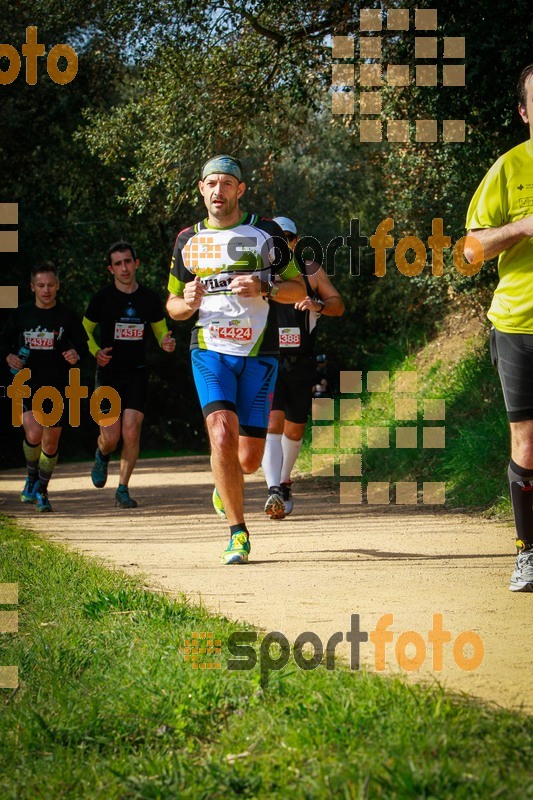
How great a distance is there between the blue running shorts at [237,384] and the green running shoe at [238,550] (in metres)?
0.75

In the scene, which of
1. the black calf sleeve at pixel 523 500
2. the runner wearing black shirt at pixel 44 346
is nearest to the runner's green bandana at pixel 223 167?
the black calf sleeve at pixel 523 500

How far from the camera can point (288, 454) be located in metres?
9.51

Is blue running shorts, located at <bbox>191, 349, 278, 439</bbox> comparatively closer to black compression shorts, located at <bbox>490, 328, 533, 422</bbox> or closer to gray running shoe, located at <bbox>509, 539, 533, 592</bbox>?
black compression shorts, located at <bbox>490, 328, 533, 422</bbox>

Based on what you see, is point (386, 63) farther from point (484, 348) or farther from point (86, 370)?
point (86, 370)

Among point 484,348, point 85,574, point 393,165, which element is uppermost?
point 393,165

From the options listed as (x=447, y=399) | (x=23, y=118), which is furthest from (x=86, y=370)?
(x=447, y=399)

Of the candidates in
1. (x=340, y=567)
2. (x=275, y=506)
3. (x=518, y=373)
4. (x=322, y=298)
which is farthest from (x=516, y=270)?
(x=275, y=506)

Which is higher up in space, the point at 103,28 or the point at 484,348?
the point at 103,28

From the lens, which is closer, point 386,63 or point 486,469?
point 486,469

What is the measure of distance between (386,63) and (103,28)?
12.8 feet

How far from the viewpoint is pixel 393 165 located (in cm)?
1697

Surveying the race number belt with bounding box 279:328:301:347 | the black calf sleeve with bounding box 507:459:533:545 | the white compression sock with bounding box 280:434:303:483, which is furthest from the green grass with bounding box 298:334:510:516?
the black calf sleeve with bounding box 507:459:533:545

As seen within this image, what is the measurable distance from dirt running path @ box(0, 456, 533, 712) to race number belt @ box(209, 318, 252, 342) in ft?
4.37

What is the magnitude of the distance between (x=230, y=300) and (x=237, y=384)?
0.51 m
